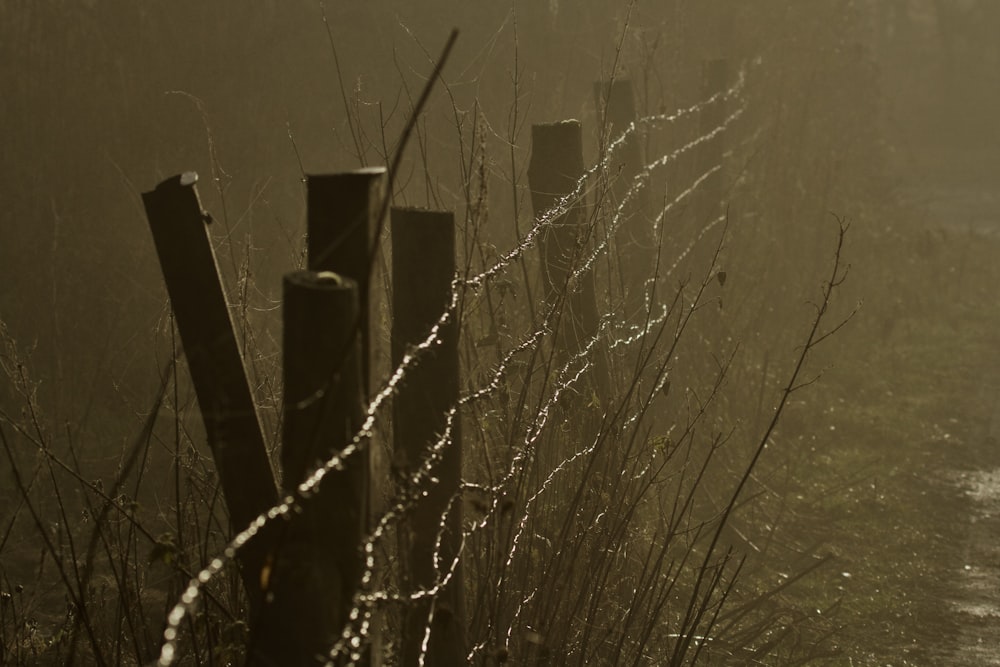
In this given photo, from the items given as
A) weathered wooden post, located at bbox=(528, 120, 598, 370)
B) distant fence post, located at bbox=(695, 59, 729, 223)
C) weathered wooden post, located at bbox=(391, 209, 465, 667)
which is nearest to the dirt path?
distant fence post, located at bbox=(695, 59, 729, 223)

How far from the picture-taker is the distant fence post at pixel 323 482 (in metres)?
1.75

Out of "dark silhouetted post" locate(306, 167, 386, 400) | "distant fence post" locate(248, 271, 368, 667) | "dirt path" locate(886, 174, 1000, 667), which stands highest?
"dark silhouetted post" locate(306, 167, 386, 400)

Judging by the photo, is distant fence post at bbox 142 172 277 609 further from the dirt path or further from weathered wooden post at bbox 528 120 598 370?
the dirt path

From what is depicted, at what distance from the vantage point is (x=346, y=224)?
1.88 metres

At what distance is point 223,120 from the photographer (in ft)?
30.0

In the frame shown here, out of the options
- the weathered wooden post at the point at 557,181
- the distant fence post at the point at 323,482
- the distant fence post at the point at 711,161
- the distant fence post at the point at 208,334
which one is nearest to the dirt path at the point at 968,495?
the distant fence post at the point at 711,161

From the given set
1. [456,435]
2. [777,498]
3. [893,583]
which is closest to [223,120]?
[777,498]

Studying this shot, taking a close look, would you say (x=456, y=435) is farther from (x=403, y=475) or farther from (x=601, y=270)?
(x=601, y=270)

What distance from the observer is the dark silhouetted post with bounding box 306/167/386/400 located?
1.86 metres

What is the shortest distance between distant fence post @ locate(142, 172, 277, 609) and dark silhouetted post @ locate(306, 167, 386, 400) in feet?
1.37

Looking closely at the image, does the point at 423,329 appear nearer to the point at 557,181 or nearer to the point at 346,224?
the point at 346,224

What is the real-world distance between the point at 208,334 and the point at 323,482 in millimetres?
570

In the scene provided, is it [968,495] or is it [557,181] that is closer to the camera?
[557,181]

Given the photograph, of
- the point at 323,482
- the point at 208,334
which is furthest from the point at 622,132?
the point at 323,482
